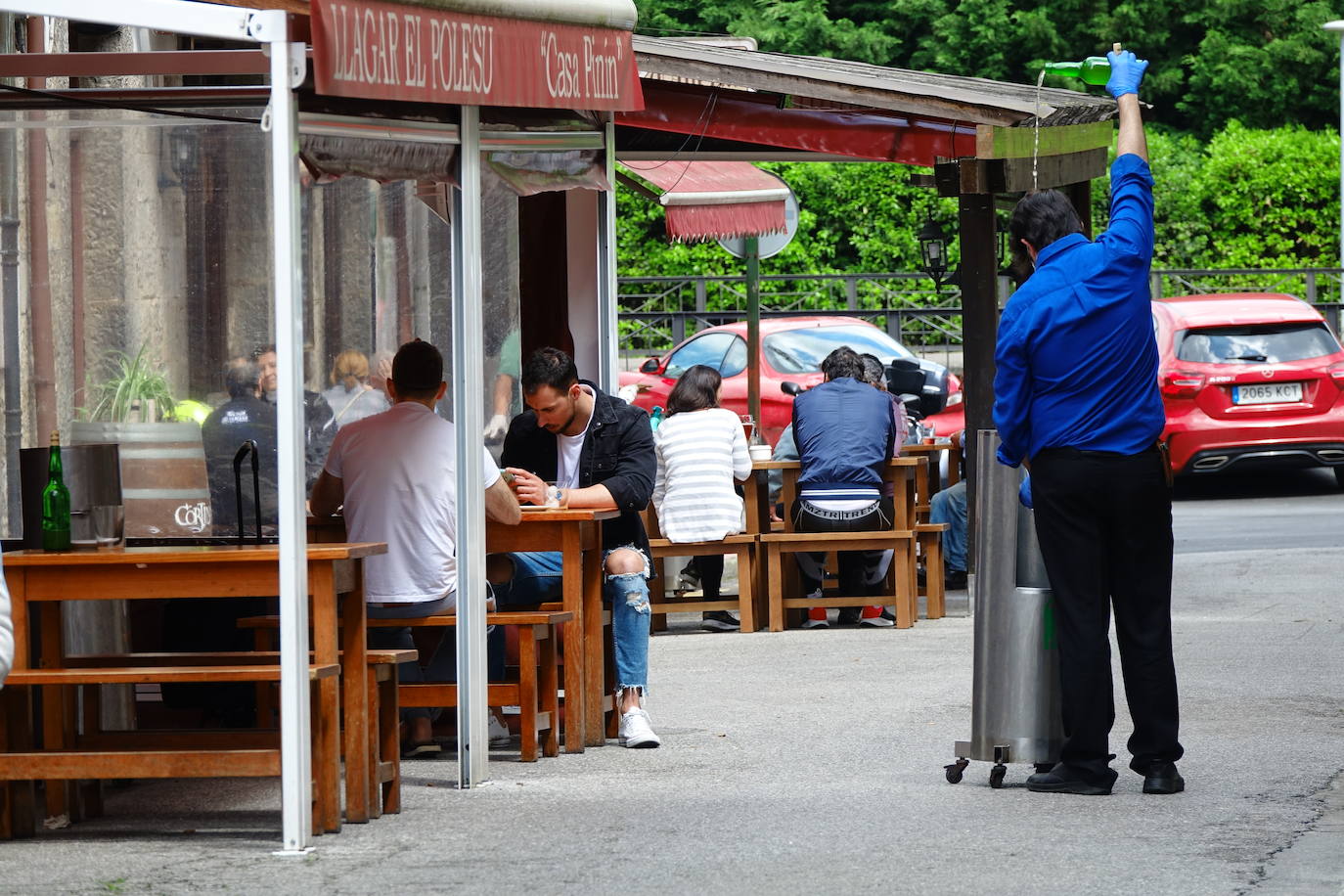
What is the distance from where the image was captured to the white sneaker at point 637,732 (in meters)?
7.98

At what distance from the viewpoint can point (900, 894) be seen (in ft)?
17.8

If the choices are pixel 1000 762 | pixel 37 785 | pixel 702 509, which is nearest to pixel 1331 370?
pixel 702 509

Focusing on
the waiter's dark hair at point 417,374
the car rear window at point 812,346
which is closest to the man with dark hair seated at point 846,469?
the waiter's dark hair at point 417,374

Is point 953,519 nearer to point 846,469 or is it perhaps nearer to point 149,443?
point 846,469

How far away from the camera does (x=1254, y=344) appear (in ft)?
58.2

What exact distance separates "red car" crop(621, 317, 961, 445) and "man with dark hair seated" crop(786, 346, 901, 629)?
25.4 feet

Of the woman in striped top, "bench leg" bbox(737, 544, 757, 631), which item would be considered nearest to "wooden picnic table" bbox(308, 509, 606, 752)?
the woman in striped top

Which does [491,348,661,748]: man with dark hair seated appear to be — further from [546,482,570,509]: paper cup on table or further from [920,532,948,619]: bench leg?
[920,532,948,619]: bench leg

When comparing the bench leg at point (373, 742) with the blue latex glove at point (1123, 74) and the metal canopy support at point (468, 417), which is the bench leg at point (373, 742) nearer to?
the metal canopy support at point (468, 417)

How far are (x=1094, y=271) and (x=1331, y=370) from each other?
462 inches

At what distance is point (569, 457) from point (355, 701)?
2013mm

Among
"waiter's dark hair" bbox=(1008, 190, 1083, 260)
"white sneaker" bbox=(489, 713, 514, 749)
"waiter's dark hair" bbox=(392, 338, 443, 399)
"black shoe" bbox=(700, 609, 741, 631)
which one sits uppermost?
"waiter's dark hair" bbox=(1008, 190, 1083, 260)

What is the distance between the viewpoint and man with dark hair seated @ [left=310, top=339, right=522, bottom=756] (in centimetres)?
746

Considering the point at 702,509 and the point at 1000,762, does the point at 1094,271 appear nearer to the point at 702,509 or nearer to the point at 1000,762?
the point at 1000,762
